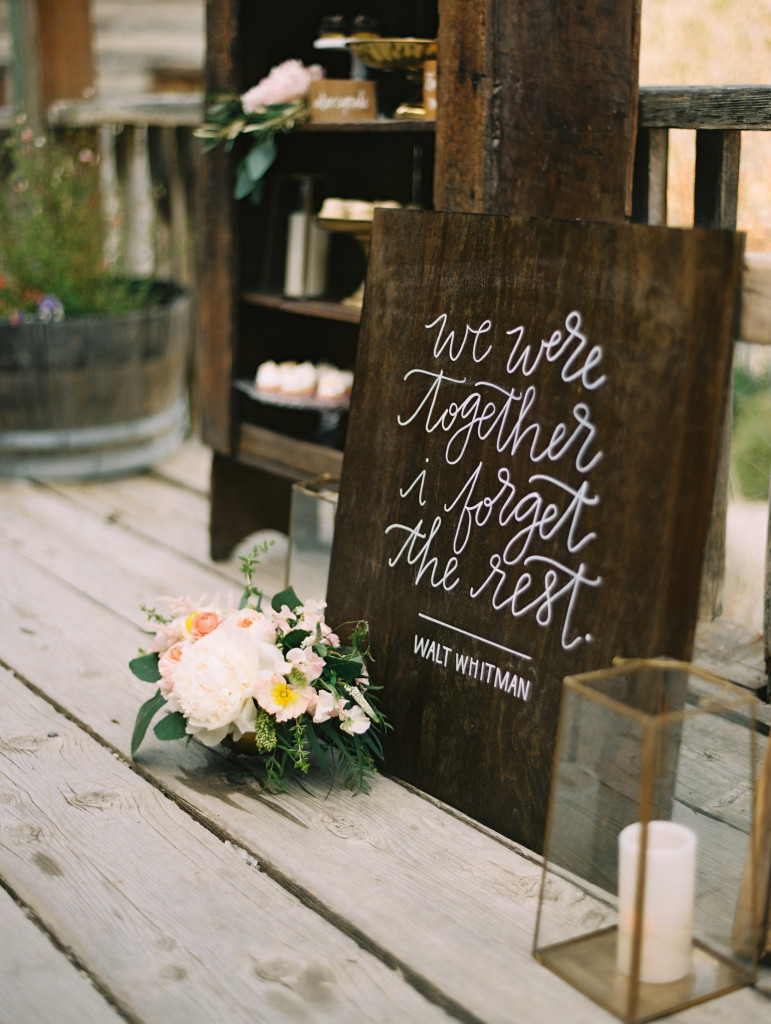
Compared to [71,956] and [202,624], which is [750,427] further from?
[71,956]

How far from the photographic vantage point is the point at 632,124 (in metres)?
2.08

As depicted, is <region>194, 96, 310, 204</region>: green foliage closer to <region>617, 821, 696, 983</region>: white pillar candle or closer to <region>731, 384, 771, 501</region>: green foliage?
<region>617, 821, 696, 983</region>: white pillar candle

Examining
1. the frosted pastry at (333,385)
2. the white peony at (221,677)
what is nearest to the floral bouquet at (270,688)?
the white peony at (221,677)

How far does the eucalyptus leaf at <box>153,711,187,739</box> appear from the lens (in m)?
1.73

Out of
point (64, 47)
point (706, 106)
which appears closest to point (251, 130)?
point (706, 106)

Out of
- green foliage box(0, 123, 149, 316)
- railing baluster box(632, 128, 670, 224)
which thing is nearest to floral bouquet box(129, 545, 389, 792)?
railing baluster box(632, 128, 670, 224)

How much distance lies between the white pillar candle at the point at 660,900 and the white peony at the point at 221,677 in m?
0.61

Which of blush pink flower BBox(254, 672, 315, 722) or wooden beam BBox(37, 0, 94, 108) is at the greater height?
wooden beam BBox(37, 0, 94, 108)

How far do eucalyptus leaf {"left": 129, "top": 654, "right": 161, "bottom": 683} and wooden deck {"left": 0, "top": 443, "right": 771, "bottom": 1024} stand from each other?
0.48 ft

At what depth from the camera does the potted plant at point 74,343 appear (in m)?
3.43

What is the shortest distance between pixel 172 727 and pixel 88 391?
2.00m

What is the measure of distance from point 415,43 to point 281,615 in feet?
4.00

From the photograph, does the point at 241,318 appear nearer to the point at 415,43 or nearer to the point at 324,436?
the point at 324,436

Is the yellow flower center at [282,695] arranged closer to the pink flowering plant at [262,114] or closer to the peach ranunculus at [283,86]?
the pink flowering plant at [262,114]
